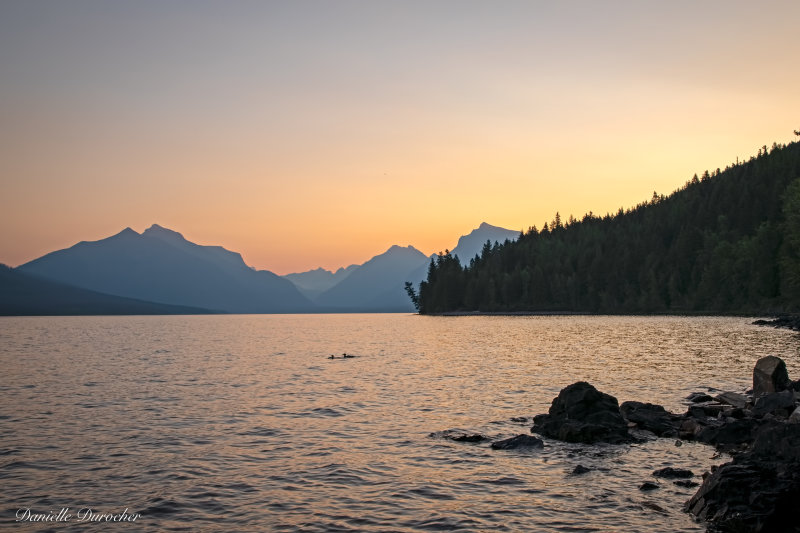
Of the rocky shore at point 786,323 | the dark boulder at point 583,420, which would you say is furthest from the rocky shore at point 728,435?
the rocky shore at point 786,323

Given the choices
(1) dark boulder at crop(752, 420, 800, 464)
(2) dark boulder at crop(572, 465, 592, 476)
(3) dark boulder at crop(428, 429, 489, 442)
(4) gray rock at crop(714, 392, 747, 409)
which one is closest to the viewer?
(1) dark boulder at crop(752, 420, 800, 464)

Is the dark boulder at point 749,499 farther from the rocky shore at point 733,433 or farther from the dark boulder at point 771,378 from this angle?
the dark boulder at point 771,378

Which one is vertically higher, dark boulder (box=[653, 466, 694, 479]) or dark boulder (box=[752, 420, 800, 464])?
dark boulder (box=[752, 420, 800, 464])

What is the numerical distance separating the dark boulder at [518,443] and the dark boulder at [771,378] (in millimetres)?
17056

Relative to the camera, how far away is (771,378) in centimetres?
3462

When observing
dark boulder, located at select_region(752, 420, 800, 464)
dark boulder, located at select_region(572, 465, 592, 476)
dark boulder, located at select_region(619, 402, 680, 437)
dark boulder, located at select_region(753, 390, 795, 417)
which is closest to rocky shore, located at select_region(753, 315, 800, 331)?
dark boulder, located at select_region(753, 390, 795, 417)

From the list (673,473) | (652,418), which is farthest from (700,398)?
(673,473)

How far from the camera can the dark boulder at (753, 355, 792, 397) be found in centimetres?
3466

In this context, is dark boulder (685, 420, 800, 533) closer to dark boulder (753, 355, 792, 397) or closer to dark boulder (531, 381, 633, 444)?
dark boulder (531, 381, 633, 444)

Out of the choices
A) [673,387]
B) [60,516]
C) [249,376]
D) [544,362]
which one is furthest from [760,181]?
[60,516]

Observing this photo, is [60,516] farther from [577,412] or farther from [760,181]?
[760,181]

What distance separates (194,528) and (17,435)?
1906cm

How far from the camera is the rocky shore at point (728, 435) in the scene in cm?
1662

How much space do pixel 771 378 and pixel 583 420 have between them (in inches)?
542
